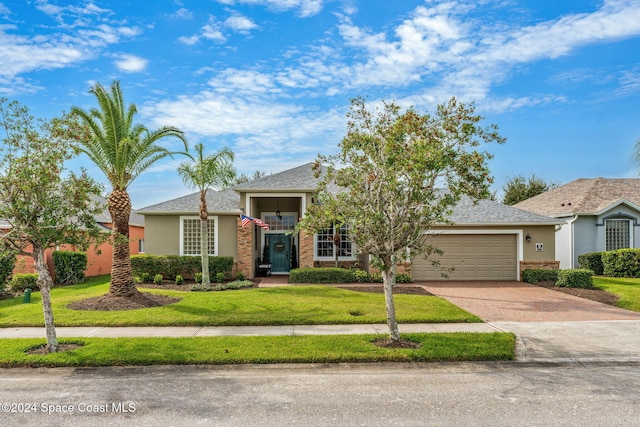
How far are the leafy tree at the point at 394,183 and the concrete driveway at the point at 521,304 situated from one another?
425cm

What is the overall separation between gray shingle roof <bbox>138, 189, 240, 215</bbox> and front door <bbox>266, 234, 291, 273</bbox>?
8.65 ft

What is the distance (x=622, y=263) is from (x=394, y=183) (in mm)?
18122

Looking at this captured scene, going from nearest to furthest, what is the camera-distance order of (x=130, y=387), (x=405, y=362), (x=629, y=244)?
(x=130, y=387) < (x=405, y=362) < (x=629, y=244)

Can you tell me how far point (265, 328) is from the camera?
1056 cm

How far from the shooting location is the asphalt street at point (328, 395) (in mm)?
5727

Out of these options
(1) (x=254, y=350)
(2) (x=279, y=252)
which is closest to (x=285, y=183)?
(2) (x=279, y=252)

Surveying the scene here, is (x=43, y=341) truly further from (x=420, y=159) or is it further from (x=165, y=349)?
(x=420, y=159)

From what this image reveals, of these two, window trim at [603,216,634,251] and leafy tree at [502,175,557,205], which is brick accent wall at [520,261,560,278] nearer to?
window trim at [603,216,634,251]

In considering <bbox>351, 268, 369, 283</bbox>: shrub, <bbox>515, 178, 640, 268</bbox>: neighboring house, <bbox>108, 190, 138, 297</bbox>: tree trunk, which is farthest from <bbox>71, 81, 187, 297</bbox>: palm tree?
<bbox>515, 178, 640, 268</bbox>: neighboring house

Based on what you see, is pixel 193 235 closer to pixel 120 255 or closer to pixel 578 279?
pixel 120 255

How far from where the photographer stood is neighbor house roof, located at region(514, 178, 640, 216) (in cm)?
2353

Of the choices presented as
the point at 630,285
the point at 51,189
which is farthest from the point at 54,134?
the point at 630,285

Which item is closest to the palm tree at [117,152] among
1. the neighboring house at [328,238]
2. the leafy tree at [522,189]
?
the neighboring house at [328,238]

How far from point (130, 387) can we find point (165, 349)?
1655mm
